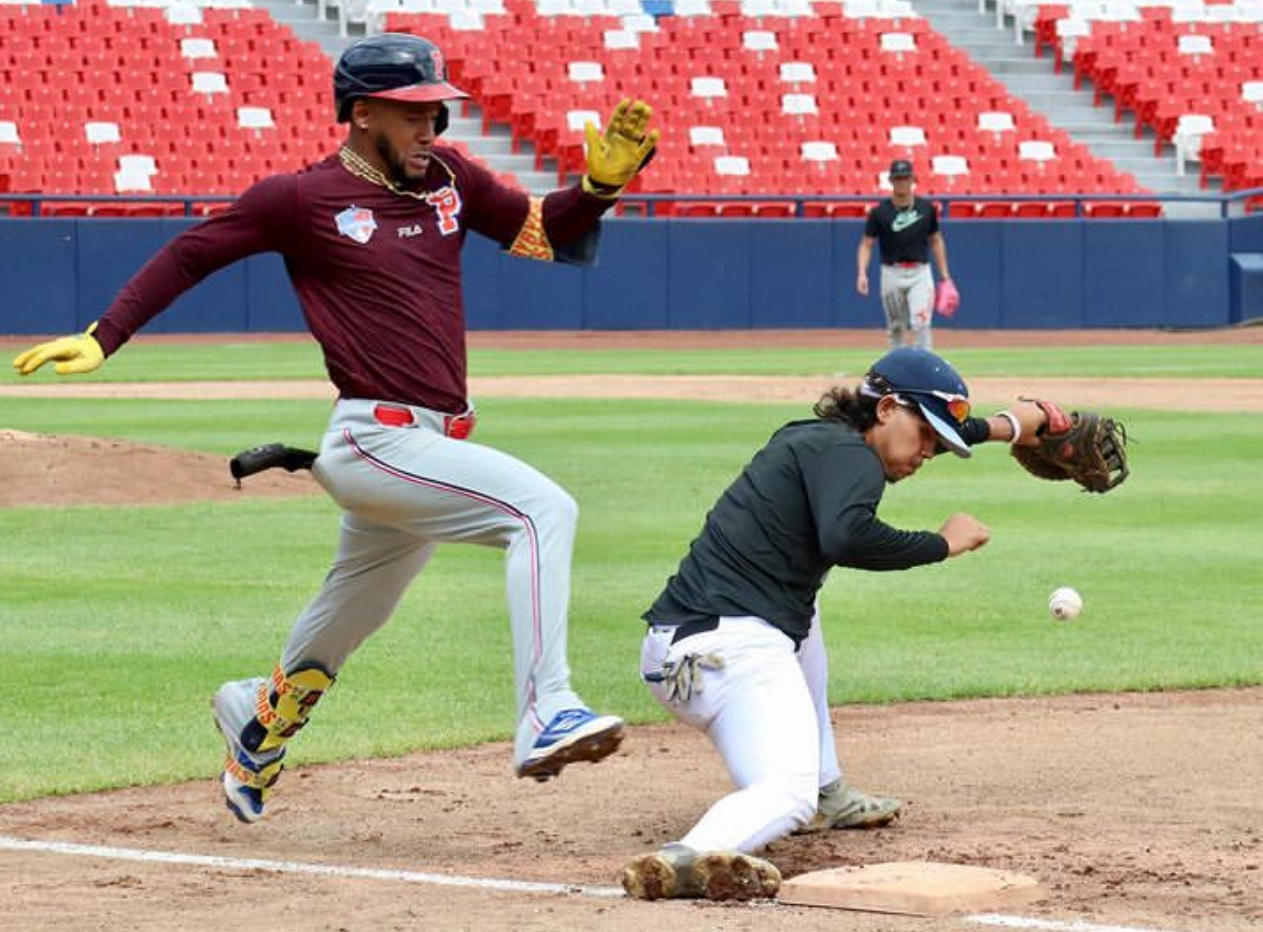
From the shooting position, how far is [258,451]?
582cm

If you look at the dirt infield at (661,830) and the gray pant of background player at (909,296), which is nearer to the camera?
the dirt infield at (661,830)

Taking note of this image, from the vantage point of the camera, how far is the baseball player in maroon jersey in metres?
5.82

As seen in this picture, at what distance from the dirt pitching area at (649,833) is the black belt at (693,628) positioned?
1.82 feet

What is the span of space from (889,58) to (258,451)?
3437 cm

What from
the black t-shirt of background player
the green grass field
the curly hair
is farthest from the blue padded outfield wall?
the curly hair

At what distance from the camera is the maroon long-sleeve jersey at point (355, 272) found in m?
6.00

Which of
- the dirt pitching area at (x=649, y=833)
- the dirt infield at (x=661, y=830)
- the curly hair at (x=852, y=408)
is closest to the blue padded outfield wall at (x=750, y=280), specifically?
the dirt pitching area at (x=649, y=833)

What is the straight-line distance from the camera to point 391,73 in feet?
19.8

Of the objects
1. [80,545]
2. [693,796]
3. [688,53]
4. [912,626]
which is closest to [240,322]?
[688,53]

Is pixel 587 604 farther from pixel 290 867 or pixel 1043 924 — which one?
pixel 1043 924

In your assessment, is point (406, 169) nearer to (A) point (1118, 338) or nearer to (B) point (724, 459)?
(B) point (724, 459)

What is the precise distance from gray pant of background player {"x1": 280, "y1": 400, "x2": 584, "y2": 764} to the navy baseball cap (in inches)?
32.7

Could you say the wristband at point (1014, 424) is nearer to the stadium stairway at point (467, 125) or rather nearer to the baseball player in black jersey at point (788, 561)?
the baseball player in black jersey at point (788, 561)

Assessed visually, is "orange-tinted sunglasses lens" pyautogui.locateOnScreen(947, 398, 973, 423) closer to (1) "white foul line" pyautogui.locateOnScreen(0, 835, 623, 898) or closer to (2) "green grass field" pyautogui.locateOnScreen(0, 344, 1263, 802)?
(1) "white foul line" pyautogui.locateOnScreen(0, 835, 623, 898)
